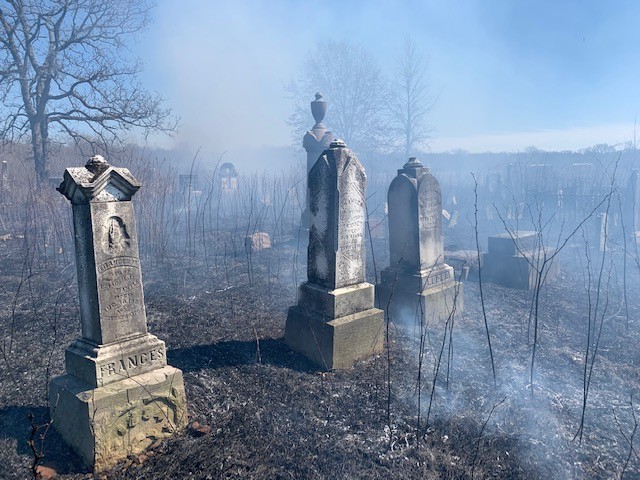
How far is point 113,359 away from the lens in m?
3.73

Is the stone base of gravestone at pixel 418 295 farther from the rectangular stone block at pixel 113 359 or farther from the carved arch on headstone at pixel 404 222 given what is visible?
the rectangular stone block at pixel 113 359

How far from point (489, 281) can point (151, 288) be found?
23.0 feet

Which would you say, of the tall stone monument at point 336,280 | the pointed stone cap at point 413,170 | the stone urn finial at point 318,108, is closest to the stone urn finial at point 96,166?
the tall stone monument at point 336,280

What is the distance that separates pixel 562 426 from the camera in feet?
13.9

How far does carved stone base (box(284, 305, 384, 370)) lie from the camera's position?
17.5 ft

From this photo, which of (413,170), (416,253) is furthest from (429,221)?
(413,170)

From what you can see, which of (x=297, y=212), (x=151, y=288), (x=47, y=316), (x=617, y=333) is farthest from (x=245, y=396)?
(x=297, y=212)

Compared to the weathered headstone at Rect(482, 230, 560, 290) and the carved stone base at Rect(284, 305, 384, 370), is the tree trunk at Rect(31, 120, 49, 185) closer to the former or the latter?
A: the carved stone base at Rect(284, 305, 384, 370)

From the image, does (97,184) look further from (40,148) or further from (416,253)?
(40,148)

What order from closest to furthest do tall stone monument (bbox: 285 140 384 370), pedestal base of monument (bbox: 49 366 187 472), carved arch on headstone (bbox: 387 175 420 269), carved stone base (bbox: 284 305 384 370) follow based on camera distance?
pedestal base of monument (bbox: 49 366 187 472)
carved stone base (bbox: 284 305 384 370)
tall stone monument (bbox: 285 140 384 370)
carved arch on headstone (bbox: 387 175 420 269)

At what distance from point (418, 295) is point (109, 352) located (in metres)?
4.49

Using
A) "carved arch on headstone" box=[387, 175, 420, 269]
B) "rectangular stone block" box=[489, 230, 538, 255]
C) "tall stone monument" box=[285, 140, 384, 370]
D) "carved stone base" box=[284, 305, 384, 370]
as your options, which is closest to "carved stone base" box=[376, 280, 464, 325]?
"carved arch on headstone" box=[387, 175, 420, 269]

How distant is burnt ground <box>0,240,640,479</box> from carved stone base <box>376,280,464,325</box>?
152mm

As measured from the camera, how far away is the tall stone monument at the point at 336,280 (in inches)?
214
